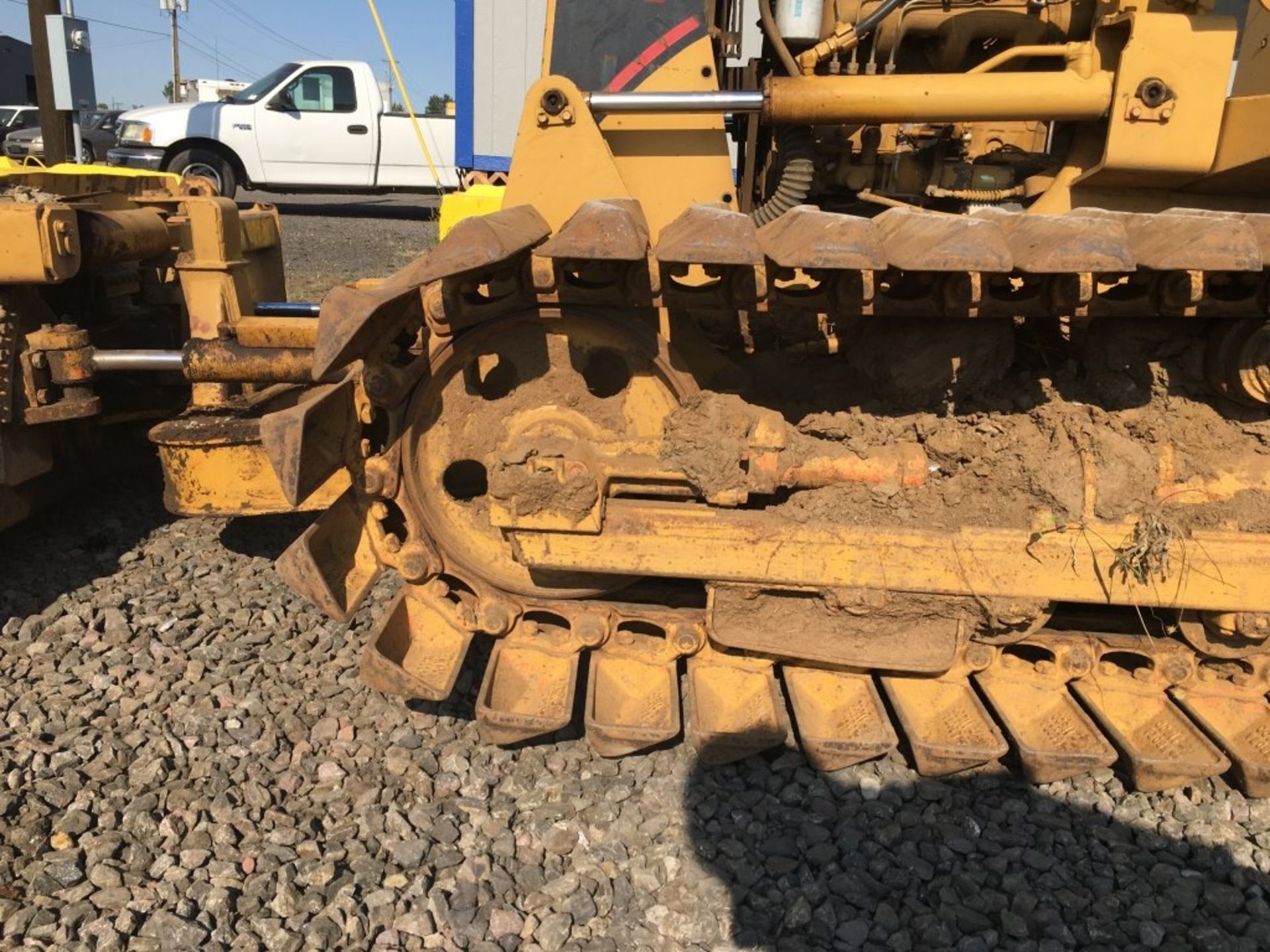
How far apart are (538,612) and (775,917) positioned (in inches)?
40.1

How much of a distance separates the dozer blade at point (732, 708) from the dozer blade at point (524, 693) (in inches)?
12.5

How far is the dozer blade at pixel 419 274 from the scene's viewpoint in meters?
2.03

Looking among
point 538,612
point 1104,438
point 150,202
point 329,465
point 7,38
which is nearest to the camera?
point 1104,438

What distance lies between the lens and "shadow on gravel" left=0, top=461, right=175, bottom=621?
337cm

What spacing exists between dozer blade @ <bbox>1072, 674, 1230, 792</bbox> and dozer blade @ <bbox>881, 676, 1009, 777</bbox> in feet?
0.95

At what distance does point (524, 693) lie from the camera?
8.29ft

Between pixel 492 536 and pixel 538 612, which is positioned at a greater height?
pixel 492 536

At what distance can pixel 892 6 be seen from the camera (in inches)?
111

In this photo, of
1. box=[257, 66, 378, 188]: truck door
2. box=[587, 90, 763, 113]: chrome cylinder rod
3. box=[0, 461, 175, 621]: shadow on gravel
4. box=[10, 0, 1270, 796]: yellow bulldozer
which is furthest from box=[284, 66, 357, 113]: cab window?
box=[587, 90, 763, 113]: chrome cylinder rod

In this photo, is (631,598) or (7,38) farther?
(7,38)

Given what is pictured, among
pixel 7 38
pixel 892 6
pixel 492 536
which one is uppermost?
pixel 7 38

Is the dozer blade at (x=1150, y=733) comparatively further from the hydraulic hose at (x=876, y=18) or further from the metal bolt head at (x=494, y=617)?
the hydraulic hose at (x=876, y=18)

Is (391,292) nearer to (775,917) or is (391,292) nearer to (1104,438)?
(775,917)

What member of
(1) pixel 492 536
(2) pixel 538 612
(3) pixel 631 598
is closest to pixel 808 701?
(3) pixel 631 598
